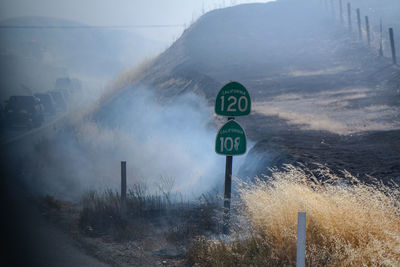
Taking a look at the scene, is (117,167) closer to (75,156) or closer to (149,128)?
(75,156)

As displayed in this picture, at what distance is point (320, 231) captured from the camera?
21.0ft

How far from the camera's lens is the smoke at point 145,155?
15.8 m

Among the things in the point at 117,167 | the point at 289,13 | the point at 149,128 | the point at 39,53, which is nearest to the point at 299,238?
the point at 117,167

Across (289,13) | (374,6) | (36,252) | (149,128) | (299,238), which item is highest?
(374,6)

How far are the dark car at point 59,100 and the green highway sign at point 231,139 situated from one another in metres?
36.4

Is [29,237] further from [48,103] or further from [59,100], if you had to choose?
[59,100]

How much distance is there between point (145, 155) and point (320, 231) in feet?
48.9

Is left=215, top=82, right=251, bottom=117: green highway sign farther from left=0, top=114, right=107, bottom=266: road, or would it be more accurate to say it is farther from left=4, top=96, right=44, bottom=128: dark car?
left=4, top=96, right=44, bottom=128: dark car

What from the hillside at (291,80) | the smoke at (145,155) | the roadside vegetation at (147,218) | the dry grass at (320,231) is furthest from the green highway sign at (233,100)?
the smoke at (145,155)

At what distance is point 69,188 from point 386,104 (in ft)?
42.5

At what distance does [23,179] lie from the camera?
15984 mm

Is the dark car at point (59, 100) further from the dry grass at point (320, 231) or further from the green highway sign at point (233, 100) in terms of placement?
the dry grass at point (320, 231)

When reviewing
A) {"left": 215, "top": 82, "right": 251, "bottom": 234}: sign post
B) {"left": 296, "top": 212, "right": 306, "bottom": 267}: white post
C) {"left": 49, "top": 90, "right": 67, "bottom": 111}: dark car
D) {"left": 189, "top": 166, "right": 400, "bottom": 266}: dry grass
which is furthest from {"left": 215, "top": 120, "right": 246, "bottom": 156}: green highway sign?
{"left": 49, "top": 90, "right": 67, "bottom": 111}: dark car

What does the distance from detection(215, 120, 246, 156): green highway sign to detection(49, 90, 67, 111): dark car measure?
36.4 m
